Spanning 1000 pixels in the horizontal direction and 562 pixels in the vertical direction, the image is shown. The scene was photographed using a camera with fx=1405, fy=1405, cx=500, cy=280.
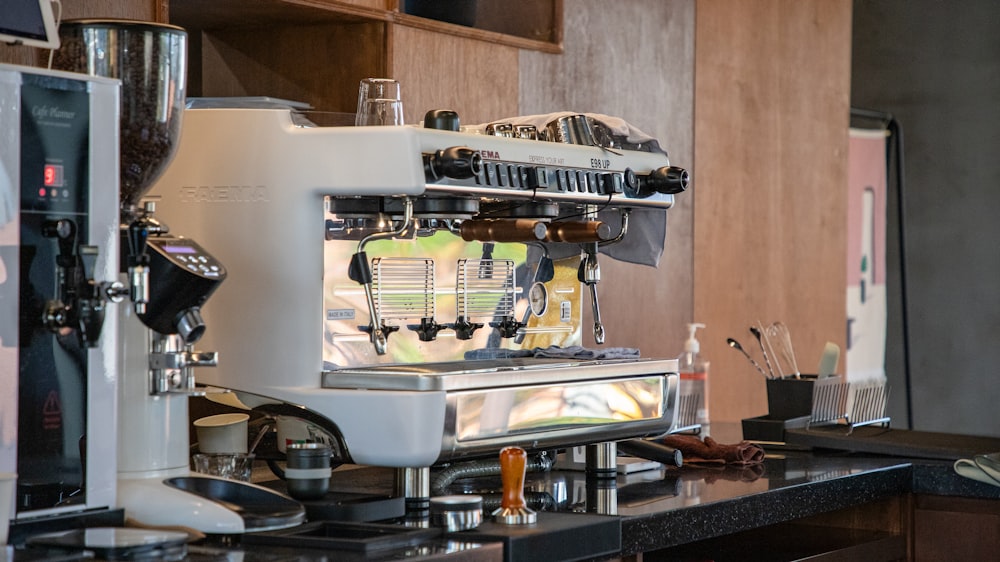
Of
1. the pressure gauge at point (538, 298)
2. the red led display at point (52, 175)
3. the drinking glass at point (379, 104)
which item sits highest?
the drinking glass at point (379, 104)

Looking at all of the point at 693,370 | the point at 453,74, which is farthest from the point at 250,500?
the point at 693,370

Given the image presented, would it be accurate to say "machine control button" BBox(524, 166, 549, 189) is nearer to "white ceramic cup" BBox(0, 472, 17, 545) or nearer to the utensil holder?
"white ceramic cup" BBox(0, 472, 17, 545)

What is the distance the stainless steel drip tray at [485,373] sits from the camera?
196cm

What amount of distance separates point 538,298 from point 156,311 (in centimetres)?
83

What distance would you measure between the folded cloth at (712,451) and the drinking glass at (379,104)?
0.90 meters

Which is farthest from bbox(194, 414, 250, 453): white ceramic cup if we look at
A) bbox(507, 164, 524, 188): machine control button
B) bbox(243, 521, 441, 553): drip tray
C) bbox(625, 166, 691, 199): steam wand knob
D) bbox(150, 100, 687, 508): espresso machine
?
bbox(625, 166, 691, 199): steam wand knob

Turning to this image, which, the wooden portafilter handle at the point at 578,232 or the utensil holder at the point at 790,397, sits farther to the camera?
the utensil holder at the point at 790,397

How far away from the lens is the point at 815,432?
2.92m

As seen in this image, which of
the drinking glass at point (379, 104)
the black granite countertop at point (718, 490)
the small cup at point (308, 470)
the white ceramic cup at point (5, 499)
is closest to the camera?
the white ceramic cup at point (5, 499)

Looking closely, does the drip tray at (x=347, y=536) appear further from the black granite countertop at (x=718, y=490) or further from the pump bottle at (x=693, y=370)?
the pump bottle at (x=693, y=370)

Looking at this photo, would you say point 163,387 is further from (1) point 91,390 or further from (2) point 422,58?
(2) point 422,58

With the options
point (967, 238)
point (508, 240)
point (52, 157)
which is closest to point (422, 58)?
point (508, 240)

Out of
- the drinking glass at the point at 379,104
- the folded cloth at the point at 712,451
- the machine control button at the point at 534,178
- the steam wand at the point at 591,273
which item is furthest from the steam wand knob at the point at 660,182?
the folded cloth at the point at 712,451

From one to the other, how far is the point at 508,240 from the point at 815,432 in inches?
39.4
